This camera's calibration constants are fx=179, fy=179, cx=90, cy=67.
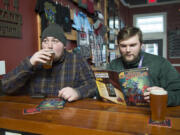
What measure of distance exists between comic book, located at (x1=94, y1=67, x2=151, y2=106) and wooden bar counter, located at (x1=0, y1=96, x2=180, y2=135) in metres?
0.06

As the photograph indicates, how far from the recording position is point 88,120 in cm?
87

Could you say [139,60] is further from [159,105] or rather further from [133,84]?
[159,105]

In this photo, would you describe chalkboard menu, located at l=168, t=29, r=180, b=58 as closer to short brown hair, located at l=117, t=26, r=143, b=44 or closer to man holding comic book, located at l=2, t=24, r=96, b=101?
short brown hair, located at l=117, t=26, r=143, b=44

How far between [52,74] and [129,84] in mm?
785

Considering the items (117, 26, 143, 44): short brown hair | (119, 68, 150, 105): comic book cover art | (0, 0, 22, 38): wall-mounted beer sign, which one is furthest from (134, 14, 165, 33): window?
(119, 68, 150, 105): comic book cover art

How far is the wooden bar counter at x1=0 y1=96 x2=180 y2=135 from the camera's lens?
0.75m

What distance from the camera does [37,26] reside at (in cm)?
214

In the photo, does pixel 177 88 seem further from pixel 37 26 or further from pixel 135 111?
pixel 37 26

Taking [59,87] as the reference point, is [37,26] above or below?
above

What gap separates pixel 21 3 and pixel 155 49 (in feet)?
20.4

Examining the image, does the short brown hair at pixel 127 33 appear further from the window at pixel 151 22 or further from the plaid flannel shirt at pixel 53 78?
the window at pixel 151 22

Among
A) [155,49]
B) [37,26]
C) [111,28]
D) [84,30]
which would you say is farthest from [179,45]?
[37,26]

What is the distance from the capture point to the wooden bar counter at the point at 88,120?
0.75 meters

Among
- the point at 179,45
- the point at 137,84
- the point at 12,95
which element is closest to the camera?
the point at 137,84
